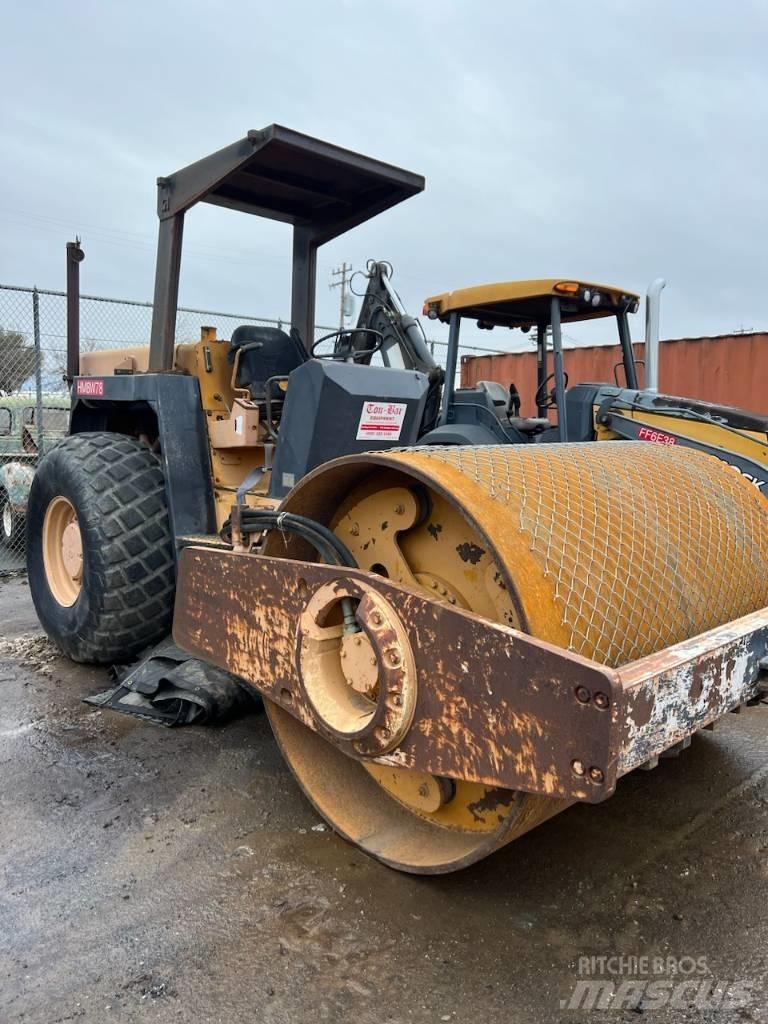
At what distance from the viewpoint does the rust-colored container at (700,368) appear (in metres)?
10.5

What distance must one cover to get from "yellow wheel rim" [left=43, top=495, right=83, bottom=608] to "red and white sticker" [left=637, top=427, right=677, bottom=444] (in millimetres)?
3697

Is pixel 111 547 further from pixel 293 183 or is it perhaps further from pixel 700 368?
pixel 700 368

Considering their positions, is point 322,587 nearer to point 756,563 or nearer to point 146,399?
point 756,563

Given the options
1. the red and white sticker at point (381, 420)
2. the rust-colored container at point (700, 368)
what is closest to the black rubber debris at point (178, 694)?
the red and white sticker at point (381, 420)

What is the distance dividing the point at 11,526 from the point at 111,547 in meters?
4.52

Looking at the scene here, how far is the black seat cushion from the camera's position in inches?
157

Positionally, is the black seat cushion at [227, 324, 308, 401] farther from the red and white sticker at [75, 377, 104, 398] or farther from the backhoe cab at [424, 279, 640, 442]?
the backhoe cab at [424, 279, 640, 442]

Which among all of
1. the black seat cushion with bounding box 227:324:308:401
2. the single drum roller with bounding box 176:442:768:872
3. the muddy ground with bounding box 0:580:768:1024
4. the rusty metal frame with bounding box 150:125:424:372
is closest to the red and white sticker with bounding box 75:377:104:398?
the rusty metal frame with bounding box 150:125:424:372

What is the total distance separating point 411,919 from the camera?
6.87 feet

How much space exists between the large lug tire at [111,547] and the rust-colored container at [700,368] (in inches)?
296

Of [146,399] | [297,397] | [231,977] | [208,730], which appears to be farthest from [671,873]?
[146,399]

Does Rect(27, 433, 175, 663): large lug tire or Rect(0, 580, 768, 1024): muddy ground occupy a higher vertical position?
Rect(27, 433, 175, 663): large lug tire

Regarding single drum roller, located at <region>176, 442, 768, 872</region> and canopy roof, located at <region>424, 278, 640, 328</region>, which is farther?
canopy roof, located at <region>424, 278, 640, 328</region>

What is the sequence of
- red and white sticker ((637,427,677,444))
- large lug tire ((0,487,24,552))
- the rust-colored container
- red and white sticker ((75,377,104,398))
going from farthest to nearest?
the rust-colored container
large lug tire ((0,487,24,552))
red and white sticker ((637,427,677,444))
red and white sticker ((75,377,104,398))
